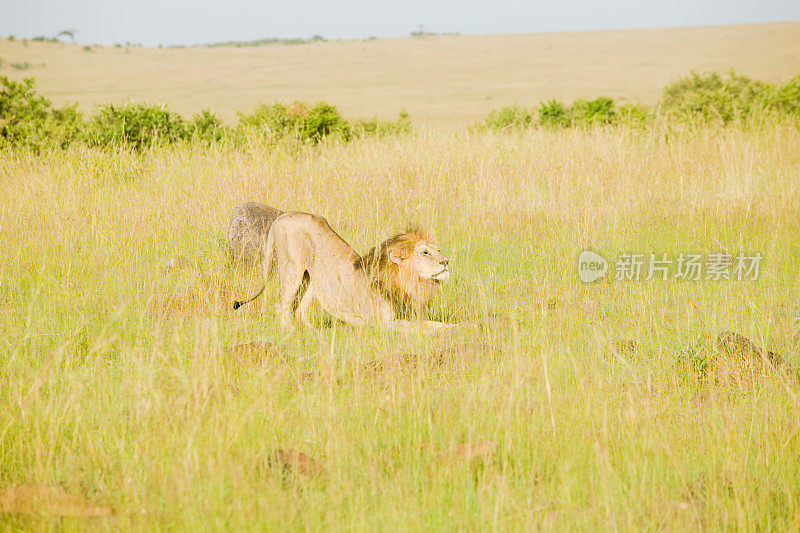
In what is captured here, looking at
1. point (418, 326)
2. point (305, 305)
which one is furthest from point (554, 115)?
point (418, 326)

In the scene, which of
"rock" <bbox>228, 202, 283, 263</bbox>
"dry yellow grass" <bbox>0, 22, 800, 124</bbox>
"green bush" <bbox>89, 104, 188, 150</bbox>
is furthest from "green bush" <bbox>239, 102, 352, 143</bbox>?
"dry yellow grass" <bbox>0, 22, 800, 124</bbox>

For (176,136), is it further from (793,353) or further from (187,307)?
(793,353)

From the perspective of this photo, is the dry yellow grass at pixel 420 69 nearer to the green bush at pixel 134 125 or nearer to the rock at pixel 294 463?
the green bush at pixel 134 125

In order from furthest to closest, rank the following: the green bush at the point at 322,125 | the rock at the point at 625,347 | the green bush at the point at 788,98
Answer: the green bush at the point at 788,98
the green bush at the point at 322,125
the rock at the point at 625,347

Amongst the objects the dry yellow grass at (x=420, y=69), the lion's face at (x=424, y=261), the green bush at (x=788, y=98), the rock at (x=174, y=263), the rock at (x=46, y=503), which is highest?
the dry yellow grass at (x=420, y=69)

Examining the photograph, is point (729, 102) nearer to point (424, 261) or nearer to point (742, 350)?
point (424, 261)

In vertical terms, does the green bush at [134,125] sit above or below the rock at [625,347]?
above

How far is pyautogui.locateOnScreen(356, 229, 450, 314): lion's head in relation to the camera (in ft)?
17.4

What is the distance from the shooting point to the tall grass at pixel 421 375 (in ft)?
9.53

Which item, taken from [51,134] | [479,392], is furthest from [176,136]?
[479,392]

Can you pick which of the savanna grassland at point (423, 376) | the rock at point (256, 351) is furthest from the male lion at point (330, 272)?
the rock at point (256, 351)

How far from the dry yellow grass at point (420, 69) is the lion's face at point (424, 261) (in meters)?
33.8

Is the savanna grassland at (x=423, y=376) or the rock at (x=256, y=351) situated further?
the rock at (x=256, y=351)

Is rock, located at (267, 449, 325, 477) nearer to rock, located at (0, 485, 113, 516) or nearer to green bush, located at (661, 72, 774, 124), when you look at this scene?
rock, located at (0, 485, 113, 516)
